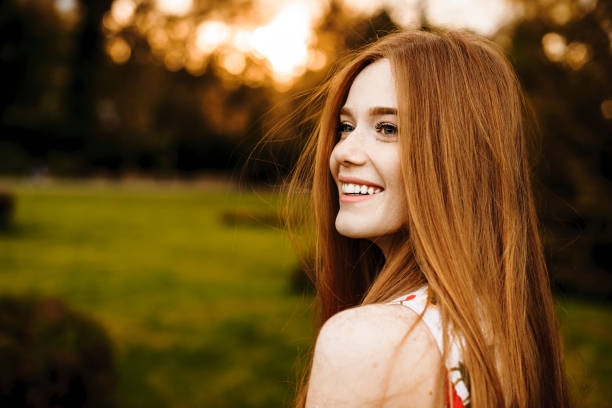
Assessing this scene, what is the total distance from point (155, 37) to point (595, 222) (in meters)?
28.7

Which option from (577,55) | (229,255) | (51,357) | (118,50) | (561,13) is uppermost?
(118,50)

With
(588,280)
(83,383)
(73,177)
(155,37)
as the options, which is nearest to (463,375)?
(83,383)

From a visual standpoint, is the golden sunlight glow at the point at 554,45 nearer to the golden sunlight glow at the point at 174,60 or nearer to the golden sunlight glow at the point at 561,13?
the golden sunlight glow at the point at 561,13

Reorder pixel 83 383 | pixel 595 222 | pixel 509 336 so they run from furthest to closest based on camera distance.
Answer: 1. pixel 595 222
2. pixel 83 383
3. pixel 509 336

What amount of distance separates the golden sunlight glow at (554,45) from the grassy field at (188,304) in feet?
11.6

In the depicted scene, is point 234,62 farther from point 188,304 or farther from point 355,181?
point 355,181

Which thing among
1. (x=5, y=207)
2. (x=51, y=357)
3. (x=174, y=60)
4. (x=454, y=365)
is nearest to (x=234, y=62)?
(x=174, y=60)

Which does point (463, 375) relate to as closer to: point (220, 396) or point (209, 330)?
point (220, 396)

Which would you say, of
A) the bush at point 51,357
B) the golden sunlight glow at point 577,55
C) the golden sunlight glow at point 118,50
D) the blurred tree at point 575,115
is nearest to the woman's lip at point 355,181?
the bush at point 51,357

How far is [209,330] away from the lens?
686 cm

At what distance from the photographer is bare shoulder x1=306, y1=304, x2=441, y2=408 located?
124 cm

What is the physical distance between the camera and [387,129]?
1593 mm

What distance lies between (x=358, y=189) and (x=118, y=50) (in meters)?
36.8

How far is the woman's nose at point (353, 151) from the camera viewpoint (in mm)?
1603
